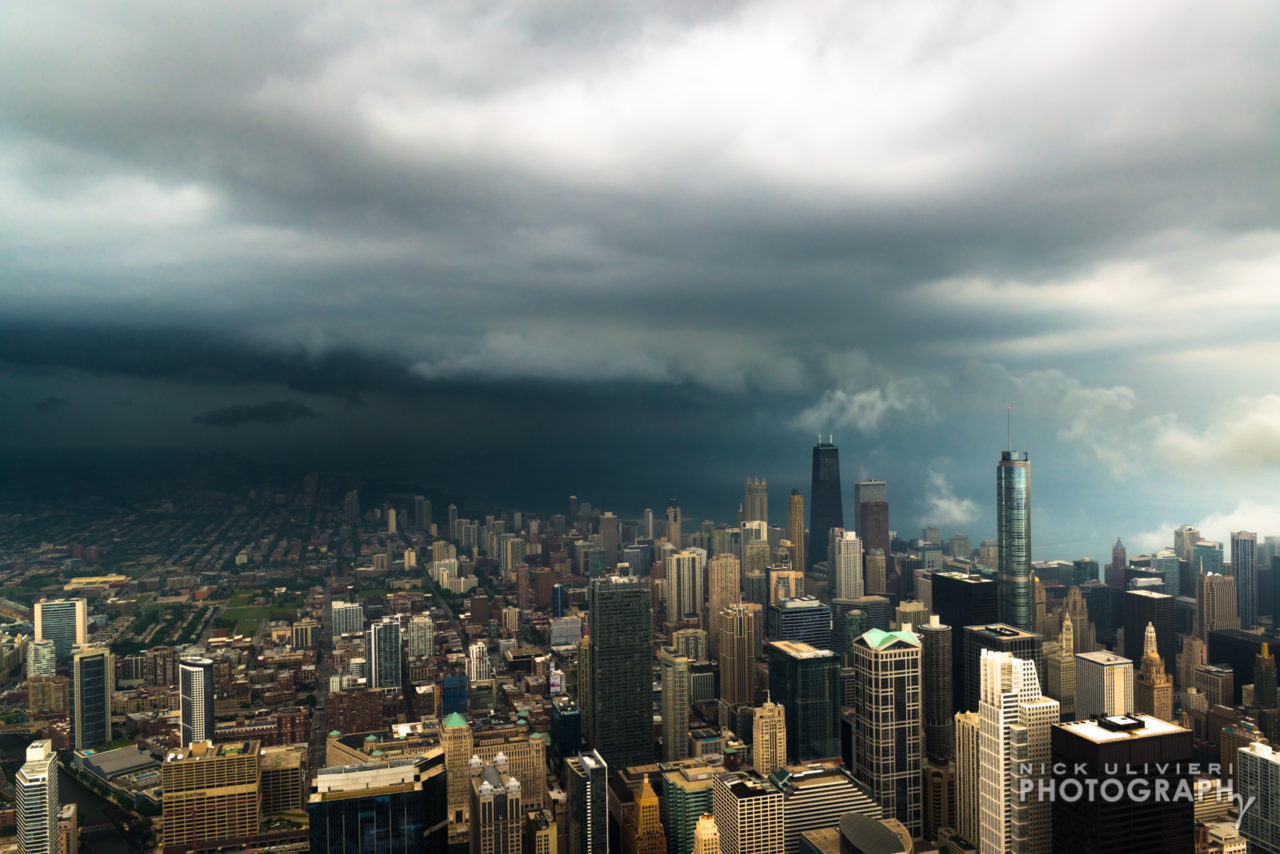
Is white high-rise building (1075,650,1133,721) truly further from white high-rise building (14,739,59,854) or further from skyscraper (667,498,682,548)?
white high-rise building (14,739,59,854)

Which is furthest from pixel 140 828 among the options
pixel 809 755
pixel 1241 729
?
pixel 1241 729

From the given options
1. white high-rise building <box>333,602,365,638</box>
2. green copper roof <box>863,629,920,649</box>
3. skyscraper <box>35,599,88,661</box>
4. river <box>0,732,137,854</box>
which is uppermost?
skyscraper <box>35,599,88,661</box>

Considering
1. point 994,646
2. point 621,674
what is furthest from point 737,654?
point 994,646

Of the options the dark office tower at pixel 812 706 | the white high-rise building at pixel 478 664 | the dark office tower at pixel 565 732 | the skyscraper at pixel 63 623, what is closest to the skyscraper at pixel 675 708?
the dark office tower at pixel 565 732

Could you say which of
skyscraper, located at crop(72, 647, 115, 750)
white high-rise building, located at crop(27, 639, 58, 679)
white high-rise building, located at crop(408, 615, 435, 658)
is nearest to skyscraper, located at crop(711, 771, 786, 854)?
white high-rise building, located at crop(408, 615, 435, 658)

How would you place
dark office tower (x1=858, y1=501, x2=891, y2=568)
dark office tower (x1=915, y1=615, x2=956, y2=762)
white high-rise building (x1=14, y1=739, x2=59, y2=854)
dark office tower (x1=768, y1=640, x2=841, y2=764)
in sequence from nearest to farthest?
white high-rise building (x1=14, y1=739, x2=59, y2=854) < dark office tower (x1=915, y1=615, x2=956, y2=762) < dark office tower (x1=768, y1=640, x2=841, y2=764) < dark office tower (x1=858, y1=501, x2=891, y2=568)

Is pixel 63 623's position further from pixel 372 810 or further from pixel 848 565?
pixel 848 565

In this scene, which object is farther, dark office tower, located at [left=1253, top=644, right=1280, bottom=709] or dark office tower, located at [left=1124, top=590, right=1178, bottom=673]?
dark office tower, located at [left=1124, top=590, right=1178, bottom=673]

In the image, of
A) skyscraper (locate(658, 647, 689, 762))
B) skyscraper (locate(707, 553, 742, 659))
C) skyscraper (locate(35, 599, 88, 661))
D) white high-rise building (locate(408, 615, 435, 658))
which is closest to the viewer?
skyscraper (locate(35, 599, 88, 661))

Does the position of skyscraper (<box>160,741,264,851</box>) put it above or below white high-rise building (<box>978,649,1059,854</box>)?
below
